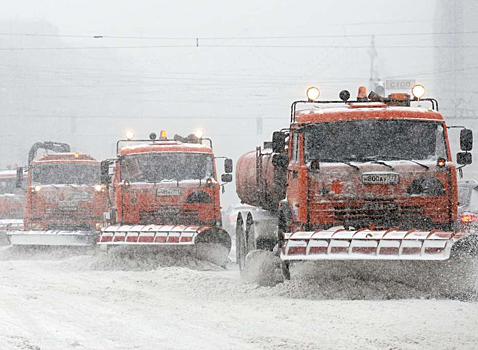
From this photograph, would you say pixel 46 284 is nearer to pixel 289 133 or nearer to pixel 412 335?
pixel 289 133

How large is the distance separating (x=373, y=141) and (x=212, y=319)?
12.1ft

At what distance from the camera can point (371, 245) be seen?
9.84 metres

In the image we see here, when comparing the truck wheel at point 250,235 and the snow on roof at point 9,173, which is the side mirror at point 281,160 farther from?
the snow on roof at point 9,173

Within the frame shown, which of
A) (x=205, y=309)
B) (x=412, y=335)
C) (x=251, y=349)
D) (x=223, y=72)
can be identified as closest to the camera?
(x=251, y=349)

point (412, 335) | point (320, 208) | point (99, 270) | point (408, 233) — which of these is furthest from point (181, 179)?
point (412, 335)

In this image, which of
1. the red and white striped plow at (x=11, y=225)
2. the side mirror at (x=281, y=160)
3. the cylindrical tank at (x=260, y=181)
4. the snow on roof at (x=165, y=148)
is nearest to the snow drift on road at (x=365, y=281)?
the side mirror at (x=281, y=160)

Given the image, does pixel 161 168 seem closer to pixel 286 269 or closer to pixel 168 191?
pixel 168 191

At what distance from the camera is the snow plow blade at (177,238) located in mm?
14766

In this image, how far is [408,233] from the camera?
9.97 metres

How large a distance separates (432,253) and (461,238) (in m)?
0.43

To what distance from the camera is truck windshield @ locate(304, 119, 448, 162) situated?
11.0 meters

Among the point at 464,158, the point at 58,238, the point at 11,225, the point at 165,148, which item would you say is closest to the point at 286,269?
the point at 464,158

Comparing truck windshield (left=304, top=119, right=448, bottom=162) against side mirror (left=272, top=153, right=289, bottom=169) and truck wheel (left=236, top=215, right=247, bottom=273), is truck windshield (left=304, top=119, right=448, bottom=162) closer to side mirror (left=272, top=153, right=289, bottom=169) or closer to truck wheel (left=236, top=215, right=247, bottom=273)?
side mirror (left=272, top=153, right=289, bottom=169)

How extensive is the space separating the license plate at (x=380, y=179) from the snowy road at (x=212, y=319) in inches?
63.5
